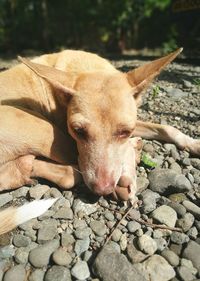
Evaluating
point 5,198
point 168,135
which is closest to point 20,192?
point 5,198

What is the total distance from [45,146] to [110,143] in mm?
825

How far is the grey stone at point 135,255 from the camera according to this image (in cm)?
352

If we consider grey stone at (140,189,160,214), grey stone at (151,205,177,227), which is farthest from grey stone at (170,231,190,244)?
grey stone at (140,189,160,214)

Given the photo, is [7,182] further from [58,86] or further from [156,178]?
[156,178]

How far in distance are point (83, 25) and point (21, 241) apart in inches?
530

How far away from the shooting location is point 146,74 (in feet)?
14.5

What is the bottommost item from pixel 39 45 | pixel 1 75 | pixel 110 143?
pixel 39 45

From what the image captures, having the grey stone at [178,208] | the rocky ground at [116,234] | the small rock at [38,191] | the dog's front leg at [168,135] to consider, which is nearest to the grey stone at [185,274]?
the rocky ground at [116,234]

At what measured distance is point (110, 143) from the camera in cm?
410

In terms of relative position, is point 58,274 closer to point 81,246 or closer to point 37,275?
point 37,275

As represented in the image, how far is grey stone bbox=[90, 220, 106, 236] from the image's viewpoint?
3.86 meters

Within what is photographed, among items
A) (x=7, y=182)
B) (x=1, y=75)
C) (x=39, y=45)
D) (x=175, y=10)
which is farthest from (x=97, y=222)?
(x=39, y=45)

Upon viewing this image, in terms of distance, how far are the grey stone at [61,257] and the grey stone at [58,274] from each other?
0.06m

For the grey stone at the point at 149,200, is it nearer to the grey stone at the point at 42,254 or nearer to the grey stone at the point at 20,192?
the grey stone at the point at 42,254
